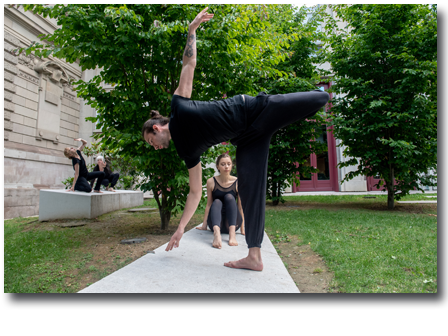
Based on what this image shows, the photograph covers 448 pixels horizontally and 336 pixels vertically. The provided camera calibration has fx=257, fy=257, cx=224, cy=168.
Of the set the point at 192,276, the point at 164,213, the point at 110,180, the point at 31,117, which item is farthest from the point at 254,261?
the point at 31,117

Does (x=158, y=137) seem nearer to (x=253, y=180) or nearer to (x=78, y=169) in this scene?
(x=253, y=180)

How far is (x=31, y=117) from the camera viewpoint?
10445 millimetres

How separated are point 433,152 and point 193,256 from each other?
25.7 feet

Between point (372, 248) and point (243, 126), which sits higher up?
point (243, 126)

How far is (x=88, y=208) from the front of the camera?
7035mm

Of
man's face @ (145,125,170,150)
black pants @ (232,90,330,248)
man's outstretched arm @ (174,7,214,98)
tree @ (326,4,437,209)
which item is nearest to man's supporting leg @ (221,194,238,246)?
black pants @ (232,90,330,248)

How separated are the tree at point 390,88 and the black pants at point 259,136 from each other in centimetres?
627

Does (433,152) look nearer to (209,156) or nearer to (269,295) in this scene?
(209,156)

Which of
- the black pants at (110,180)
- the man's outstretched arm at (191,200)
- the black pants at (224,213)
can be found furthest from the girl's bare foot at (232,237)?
the black pants at (110,180)

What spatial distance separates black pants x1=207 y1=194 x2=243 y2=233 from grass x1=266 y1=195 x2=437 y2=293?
131 centimetres

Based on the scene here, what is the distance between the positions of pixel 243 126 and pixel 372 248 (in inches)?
117

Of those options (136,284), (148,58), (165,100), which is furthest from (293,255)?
(148,58)

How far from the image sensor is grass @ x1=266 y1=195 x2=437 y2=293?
2.51 meters

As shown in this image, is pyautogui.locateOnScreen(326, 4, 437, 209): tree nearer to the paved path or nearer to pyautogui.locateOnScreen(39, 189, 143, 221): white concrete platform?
the paved path
